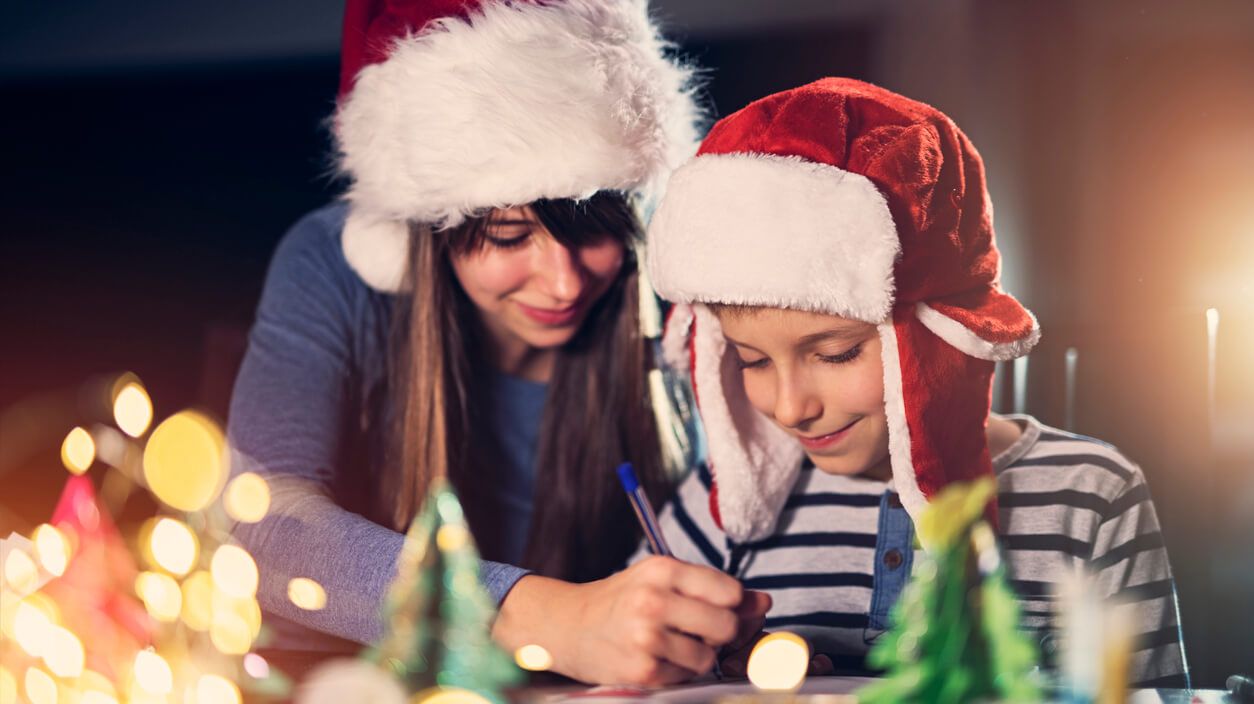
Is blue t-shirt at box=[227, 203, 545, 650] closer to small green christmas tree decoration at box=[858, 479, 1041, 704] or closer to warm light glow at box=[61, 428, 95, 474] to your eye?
warm light glow at box=[61, 428, 95, 474]

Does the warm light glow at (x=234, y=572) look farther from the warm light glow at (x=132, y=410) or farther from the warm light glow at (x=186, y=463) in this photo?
the warm light glow at (x=132, y=410)

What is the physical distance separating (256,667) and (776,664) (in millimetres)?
323

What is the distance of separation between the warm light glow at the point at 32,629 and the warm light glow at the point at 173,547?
7 cm

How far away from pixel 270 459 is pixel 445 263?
0.23 m

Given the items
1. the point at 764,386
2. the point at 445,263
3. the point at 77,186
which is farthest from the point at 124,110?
the point at 764,386

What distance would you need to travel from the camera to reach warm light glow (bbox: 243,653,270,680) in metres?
0.57

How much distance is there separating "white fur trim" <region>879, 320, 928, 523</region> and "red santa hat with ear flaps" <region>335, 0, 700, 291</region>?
25cm

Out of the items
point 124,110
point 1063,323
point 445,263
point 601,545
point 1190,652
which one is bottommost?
point 1190,652

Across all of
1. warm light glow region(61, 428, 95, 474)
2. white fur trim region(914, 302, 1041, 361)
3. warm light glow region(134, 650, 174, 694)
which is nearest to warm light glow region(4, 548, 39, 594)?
warm light glow region(134, 650, 174, 694)

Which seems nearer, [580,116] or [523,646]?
[523,646]

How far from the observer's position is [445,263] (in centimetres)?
91

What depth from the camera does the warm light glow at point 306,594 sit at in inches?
28.8

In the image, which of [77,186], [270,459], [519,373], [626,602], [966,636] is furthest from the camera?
[77,186]

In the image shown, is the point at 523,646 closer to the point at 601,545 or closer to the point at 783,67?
the point at 601,545
